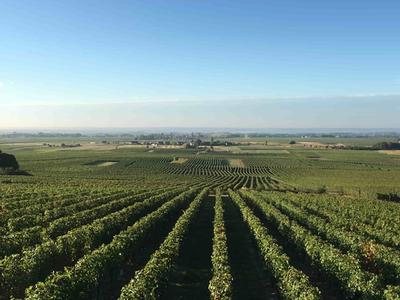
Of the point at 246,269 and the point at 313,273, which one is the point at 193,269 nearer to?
the point at 246,269

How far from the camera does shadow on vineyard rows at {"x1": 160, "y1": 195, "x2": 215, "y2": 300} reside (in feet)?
51.2

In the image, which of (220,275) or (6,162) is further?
(6,162)

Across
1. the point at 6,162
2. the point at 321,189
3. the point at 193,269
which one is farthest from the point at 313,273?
the point at 6,162

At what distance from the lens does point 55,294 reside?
1099 centimetres

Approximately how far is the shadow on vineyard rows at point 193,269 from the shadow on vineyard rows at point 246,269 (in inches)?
83.4

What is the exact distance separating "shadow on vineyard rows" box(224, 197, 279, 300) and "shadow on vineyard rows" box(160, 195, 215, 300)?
212cm

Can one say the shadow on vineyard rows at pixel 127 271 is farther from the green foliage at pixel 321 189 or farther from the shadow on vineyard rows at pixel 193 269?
the green foliage at pixel 321 189

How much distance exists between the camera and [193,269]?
18672mm

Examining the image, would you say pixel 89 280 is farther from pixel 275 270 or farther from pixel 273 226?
pixel 273 226

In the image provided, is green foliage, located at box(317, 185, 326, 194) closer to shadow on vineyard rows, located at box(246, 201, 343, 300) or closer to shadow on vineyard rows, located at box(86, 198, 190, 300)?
shadow on vineyard rows, located at box(246, 201, 343, 300)

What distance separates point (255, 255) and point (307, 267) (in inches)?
174

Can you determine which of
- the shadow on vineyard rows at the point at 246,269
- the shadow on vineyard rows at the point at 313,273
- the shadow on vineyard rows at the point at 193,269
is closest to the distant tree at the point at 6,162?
the shadow on vineyard rows at the point at 193,269

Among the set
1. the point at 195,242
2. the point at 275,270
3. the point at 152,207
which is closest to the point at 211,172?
the point at 152,207

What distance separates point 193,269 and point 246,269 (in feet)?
14.3
